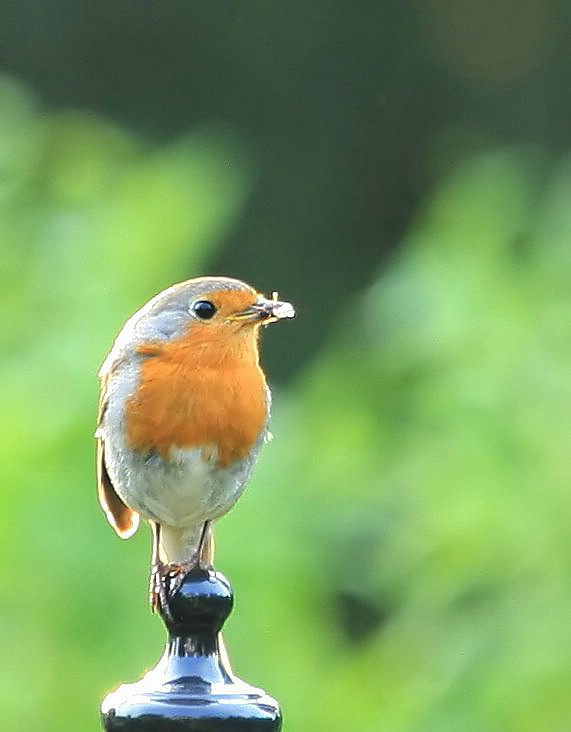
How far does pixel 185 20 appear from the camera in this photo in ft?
42.2

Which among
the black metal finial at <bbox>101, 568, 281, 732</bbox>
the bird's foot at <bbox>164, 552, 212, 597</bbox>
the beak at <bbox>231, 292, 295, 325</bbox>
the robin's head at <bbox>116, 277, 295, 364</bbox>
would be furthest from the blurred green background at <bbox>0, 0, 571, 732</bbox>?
the black metal finial at <bbox>101, 568, 281, 732</bbox>

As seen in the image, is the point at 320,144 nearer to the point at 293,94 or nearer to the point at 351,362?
the point at 293,94

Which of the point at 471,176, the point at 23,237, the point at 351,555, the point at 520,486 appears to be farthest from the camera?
the point at 471,176

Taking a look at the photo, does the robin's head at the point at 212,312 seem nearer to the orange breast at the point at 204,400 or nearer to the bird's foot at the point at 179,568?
the orange breast at the point at 204,400

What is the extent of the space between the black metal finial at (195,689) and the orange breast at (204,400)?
80 cm

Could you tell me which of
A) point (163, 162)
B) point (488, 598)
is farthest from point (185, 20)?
point (488, 598)

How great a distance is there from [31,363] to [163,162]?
61.3 inches

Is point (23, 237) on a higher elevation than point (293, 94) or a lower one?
lower

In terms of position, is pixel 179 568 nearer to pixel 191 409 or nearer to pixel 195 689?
pixel 191 409

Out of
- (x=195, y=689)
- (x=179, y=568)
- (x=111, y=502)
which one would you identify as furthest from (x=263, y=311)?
(x=195, y=689)

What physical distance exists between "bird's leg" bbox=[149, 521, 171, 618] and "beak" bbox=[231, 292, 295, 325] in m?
0.47

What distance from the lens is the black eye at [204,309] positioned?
354 cm

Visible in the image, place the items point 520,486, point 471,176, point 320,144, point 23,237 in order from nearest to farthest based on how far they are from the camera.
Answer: point 520,486, point 23,237, point 471,176, point 320,144

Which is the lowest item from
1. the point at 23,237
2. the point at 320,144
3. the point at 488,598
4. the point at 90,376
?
the point at 488,598
